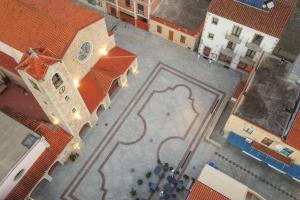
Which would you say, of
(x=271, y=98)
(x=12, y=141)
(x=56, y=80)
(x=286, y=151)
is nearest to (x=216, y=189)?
(x=286, y=151)

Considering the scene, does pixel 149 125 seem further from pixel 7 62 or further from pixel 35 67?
pixel 7 62

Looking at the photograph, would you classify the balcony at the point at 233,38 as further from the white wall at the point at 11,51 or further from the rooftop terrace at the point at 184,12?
the white wall at the point at 11,51

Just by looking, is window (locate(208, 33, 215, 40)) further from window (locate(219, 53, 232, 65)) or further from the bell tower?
the bell tower

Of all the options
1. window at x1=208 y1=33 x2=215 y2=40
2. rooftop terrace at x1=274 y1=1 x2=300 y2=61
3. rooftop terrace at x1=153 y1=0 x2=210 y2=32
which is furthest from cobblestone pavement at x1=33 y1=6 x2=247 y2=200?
rooftop terrace at x1=274 y1=1 x2=300 y2=61

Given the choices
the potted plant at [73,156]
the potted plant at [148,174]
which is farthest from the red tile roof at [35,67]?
the potted plant at [148,174]

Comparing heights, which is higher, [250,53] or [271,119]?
[250,53]

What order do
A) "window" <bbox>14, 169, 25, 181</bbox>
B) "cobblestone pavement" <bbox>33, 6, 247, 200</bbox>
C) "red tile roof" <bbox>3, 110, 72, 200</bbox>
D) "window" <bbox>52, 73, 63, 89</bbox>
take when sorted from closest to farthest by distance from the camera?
"window" <bbox>52, 73, 63, 89</bbox>, "window" <bbox>14, 169, 25, 181</bbox>, "red tile roof" <bbox>3, 110, 72, 200</bbox>, "cobblestone pavement" <bbox>33, 6, 247, 200</bbox>

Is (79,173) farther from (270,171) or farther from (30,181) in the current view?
(270,171)
